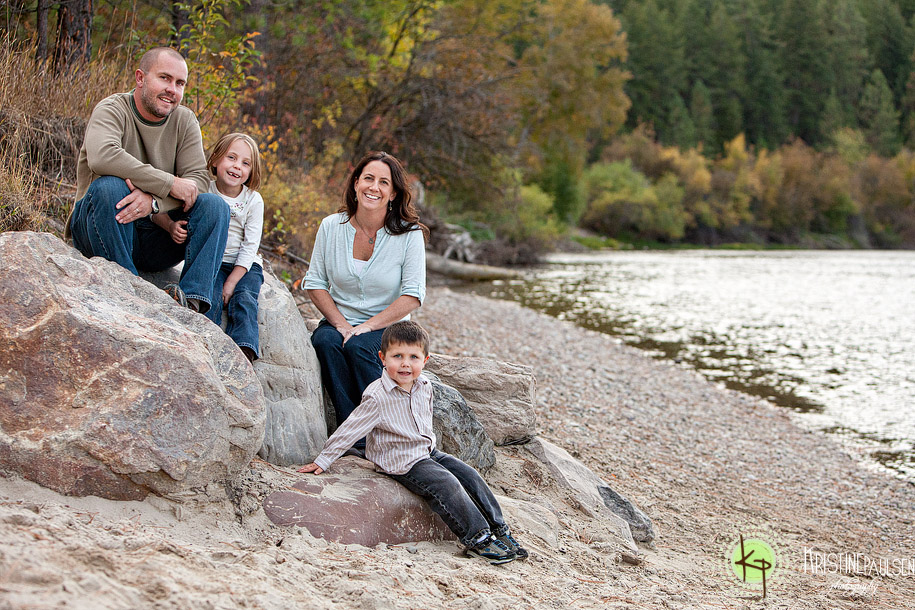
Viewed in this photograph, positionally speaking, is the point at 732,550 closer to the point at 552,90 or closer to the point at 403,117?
the point at 403,117

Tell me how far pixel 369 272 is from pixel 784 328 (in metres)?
13.5

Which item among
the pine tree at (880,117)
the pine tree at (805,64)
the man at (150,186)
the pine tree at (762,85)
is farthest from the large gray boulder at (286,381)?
the pine tree at (805,64)

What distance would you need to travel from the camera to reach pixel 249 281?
431 centimetres

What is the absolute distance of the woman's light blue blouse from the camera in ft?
14.8

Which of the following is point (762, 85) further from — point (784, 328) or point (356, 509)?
point (356, 509)

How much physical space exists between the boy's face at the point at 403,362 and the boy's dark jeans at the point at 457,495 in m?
0.42

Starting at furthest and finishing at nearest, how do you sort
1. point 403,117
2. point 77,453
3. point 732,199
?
point 732,199
point 403,117
point 77,453

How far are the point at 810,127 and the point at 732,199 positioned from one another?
27848 millimetres

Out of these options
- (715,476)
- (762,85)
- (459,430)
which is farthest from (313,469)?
(762,85)

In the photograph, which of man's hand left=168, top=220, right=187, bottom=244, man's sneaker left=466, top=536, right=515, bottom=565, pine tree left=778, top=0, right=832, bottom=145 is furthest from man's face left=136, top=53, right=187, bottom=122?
pine tree left=778, top=0, right=832, bottom=145

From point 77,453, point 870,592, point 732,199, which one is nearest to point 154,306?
A: point 77,453

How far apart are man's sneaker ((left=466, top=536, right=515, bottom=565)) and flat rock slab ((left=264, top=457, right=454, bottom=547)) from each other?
23cm

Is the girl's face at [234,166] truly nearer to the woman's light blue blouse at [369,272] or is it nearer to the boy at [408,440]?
the woman's light blue blouse at [369,272]

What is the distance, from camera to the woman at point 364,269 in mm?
4371
